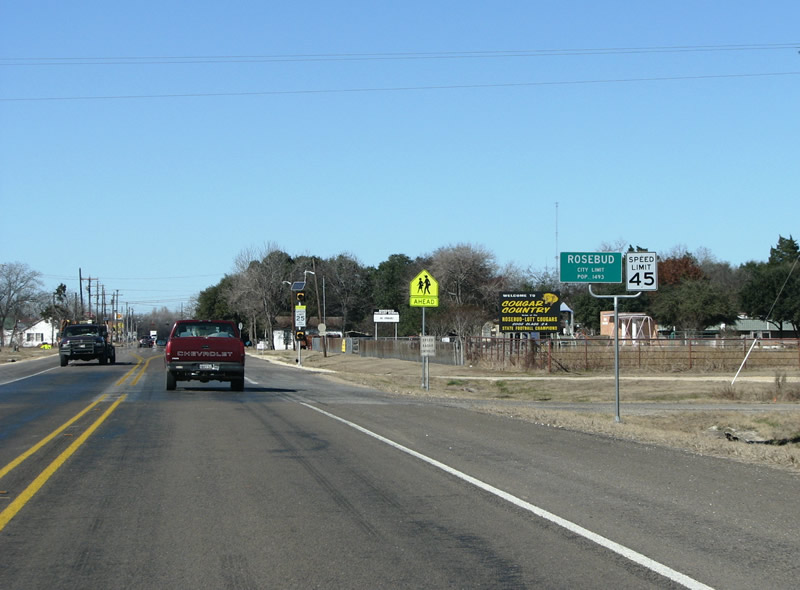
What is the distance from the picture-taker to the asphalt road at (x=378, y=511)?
646cm

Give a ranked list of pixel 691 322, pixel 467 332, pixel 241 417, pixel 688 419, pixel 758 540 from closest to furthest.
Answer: pixel 758 540 < pixel 241 417 < pixel 688 419 < pixel 467 332 < pixel 691 322

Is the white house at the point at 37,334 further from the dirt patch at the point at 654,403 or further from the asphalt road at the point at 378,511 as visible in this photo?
the asphalt road at the point at 378,511

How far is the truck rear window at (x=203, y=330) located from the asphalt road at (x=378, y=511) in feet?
33.9

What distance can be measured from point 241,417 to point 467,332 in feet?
176

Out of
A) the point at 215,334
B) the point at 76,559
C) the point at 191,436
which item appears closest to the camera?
the point at 76,559

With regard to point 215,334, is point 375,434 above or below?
below

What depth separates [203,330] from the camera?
26.5 metres

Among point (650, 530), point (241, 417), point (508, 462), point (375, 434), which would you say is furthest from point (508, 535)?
point (241, 417)

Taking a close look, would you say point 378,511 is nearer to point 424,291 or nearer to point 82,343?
point 424,291

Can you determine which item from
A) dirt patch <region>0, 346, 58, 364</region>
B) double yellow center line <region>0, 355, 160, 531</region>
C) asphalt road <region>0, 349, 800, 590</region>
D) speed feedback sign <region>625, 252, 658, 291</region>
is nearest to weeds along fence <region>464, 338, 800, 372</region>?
speed feedback sign <region>625, 252, 658, 291</region>

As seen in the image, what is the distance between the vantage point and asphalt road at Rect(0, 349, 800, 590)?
6457 mm

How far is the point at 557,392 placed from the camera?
3406 centimetres

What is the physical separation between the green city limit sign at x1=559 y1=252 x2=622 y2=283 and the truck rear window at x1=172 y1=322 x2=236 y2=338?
12.0 m

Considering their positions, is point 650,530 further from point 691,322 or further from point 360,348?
point 691,322
